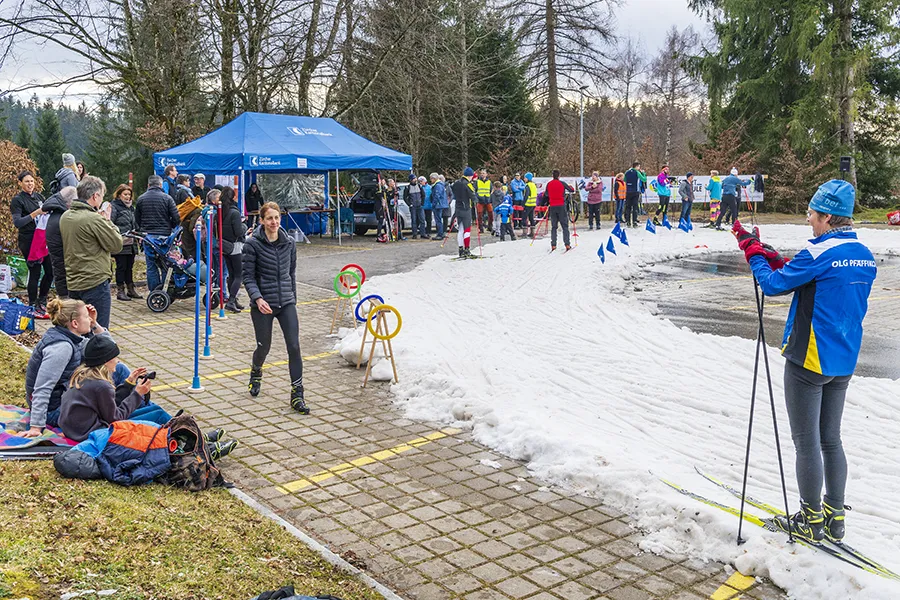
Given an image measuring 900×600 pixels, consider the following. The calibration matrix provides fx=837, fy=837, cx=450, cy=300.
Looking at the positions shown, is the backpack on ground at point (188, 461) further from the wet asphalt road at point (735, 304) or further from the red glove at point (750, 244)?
the wet asphalt road at point (735, 304)

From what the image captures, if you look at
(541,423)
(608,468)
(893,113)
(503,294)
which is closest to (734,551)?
(608,468)

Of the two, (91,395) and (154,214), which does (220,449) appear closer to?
(91,395)

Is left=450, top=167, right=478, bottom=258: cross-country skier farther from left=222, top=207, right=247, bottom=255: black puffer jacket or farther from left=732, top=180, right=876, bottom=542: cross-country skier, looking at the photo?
left=732, top=180, right=876, bottom=542: cross-country skier

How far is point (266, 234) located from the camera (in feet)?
25.5

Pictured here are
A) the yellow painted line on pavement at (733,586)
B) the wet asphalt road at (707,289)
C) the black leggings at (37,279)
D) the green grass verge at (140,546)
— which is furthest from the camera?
the black leggings at (37,279)

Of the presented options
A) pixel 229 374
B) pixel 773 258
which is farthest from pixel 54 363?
pixel 773 258

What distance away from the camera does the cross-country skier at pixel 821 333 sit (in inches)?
177

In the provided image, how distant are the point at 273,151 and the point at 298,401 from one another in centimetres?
1327

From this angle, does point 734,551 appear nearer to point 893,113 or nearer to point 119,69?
point 119,69

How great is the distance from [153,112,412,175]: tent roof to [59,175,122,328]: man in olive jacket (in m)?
11.0

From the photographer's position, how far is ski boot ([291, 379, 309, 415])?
7.58 meters

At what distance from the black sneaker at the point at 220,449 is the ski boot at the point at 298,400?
1310mm

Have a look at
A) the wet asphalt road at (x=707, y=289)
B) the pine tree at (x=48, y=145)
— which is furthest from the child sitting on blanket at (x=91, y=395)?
the pine tree at (x=48, y=145)

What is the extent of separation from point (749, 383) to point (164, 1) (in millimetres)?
20298
